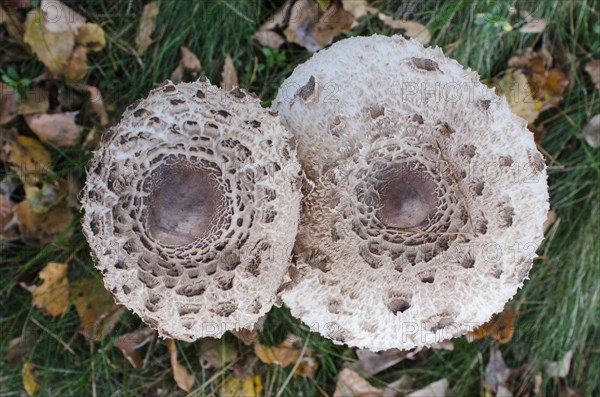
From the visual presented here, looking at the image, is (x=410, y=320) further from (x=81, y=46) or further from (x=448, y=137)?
(x=81, y=46)

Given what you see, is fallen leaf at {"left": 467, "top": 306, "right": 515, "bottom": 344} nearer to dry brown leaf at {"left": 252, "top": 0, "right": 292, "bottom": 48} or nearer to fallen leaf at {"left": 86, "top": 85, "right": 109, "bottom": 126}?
dry brown leaf at {"left": 252, "top": 0, "right": 292, "bottom": 48}

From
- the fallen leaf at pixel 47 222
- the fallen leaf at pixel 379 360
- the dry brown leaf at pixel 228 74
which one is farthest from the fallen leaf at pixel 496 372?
the fallen leaf at pixel 47 222

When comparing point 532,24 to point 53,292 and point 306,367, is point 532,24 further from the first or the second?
point 53,292

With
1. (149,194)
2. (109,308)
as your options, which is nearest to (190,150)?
(149,194)

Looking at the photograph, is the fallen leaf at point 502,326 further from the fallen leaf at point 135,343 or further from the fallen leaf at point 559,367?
the fallen leaf at point 135,343

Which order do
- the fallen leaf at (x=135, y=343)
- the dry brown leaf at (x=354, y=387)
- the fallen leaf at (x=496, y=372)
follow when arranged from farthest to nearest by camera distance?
the fallen leaf at (x=496, y=372) → the dry brown leaf at (x=354, y=387) → the fallen leaf at (x=135, y=343)

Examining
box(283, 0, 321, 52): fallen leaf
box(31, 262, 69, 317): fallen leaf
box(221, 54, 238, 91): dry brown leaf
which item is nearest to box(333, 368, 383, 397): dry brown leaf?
box(31, 262, 69, 317): fallen leaf

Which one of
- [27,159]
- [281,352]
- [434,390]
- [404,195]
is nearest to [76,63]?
[27,159]
